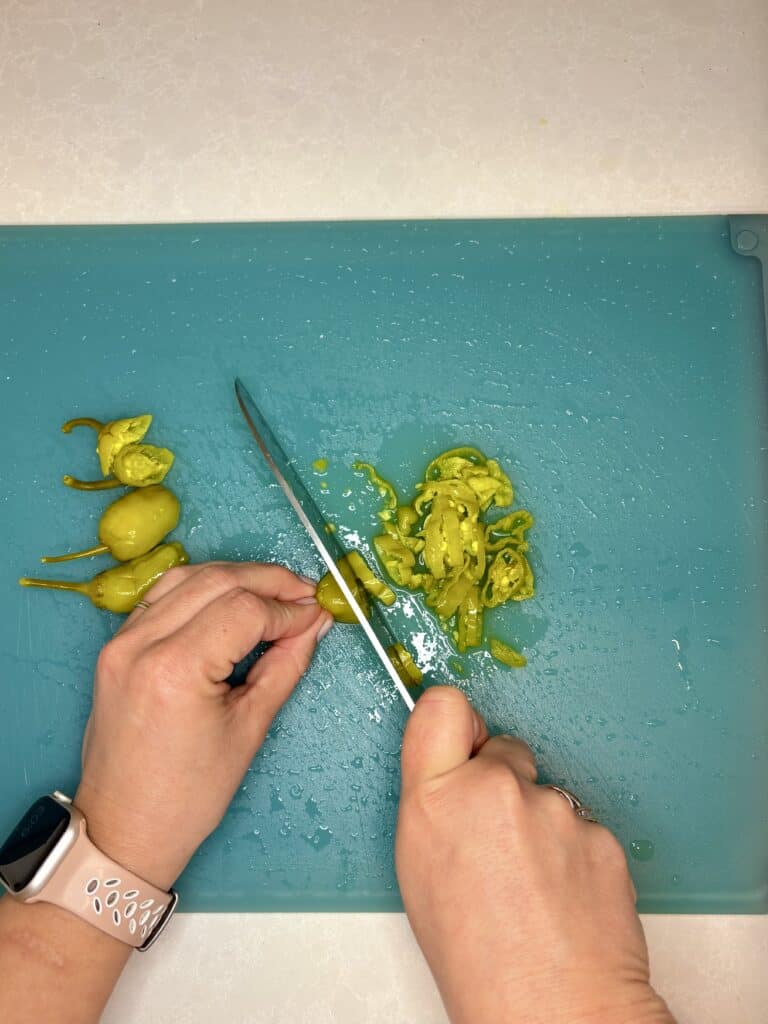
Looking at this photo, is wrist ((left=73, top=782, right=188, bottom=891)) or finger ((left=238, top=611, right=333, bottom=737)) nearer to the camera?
wrist ((left=73, top=782, right=188, bottom=891))

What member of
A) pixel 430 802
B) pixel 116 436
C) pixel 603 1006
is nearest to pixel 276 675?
pixel 430 802

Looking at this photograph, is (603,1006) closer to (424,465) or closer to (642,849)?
(642,849)

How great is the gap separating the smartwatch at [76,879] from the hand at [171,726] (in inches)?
0.9

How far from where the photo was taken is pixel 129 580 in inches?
55.9

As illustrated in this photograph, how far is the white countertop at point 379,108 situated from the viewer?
5.09 ft

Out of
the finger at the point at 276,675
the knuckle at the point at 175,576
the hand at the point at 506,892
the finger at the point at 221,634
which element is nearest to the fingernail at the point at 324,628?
the finger at the point at 276,675

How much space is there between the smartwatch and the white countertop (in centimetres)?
99

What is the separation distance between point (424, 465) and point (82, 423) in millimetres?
567

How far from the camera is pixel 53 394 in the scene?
1.53 meters

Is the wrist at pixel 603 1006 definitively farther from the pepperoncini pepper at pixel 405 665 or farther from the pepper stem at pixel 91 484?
the pepper stem at pixel 91 484

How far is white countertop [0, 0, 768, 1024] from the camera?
1.55 meters

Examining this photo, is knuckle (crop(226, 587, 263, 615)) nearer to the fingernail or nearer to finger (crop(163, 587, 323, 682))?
finger (crop(163, 587, 323, 682))

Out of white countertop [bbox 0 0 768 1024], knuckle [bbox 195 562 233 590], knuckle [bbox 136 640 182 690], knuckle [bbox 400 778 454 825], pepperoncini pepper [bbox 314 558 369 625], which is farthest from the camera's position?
white countertop [bbox 0 0 768 1024]

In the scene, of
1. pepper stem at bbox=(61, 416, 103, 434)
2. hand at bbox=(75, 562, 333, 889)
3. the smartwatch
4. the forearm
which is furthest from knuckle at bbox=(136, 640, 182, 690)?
pepper stem at bbox=(61, 416, 103, 434)
